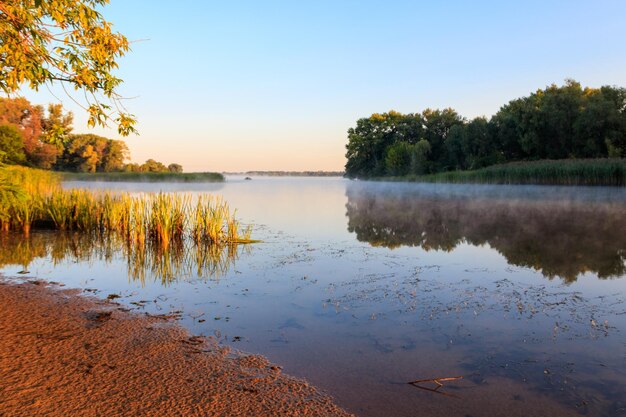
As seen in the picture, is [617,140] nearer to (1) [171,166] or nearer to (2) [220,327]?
(2) [220,327]

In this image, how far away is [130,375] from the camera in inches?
164

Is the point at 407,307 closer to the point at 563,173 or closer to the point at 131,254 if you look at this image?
the point at 131,254

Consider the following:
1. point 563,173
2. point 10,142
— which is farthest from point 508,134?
point 10,142

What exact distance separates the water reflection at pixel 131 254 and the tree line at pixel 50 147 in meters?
10.9

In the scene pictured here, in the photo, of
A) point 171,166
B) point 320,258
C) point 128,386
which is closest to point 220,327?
point 128,386

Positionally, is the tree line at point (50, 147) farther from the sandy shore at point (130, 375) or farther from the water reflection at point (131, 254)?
the sandy shore at point (130, 375)

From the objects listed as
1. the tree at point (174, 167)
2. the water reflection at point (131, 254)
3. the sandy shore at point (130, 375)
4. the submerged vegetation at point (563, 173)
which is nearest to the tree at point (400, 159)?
the submerged vegetation at point (563, 173)

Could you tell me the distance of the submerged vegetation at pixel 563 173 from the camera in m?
41.4

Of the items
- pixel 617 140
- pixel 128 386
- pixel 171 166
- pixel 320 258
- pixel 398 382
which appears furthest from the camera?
pixel 171 166

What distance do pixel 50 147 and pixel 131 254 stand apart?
71.5 m

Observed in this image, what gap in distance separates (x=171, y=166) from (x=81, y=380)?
395 feet

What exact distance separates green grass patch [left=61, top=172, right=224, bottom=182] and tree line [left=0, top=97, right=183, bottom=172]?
6.22 meters

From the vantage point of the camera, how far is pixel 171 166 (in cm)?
11781

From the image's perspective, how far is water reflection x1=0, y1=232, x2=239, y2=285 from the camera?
30.7 feet
